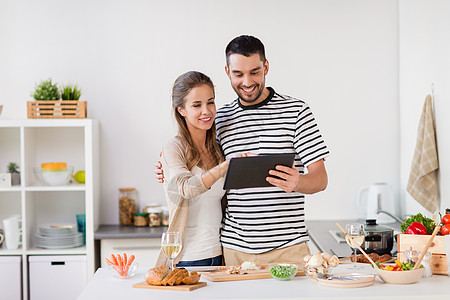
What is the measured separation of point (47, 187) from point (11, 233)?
1.28 feet

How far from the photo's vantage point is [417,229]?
7.42 feet

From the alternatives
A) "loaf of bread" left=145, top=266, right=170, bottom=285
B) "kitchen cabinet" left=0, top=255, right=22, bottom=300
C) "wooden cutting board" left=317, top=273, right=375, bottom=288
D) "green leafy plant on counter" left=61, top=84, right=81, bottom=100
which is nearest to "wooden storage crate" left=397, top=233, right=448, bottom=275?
"wooden cutting board" left=317, top=273, right=375, bottom=288

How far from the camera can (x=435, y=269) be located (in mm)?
2189

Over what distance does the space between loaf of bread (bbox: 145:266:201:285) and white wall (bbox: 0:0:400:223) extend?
218cm

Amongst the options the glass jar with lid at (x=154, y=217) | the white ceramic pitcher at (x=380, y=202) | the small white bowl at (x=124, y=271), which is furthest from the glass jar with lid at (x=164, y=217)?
the small white bowl at (x=124, y=271)

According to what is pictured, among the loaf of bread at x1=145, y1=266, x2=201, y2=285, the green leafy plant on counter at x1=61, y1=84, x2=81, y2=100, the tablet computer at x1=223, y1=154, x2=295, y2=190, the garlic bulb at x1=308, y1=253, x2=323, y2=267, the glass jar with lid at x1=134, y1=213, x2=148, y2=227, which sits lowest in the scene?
the glass jar with lid at x1=134, y1=213, x2=148, y2=227

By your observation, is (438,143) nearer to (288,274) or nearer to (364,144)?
(364,144)

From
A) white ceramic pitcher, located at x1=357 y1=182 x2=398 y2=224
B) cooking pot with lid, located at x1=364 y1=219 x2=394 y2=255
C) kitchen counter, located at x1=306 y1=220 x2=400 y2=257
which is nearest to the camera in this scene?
cooking pot with lid, located at x1=364 y1=219 x2=394 y2=255

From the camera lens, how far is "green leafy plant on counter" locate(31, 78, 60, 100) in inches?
152

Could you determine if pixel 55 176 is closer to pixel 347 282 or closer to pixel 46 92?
pixel 46 92

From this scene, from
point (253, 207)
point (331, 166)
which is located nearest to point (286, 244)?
point (253, 207)

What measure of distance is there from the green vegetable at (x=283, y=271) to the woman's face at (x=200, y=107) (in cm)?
67

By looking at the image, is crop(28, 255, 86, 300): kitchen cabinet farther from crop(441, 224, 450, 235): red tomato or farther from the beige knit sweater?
crop(441, 224, 450, 235): red tomato

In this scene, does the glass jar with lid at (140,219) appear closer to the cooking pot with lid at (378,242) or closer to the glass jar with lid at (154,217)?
the glass jar with lid at (154,217)
